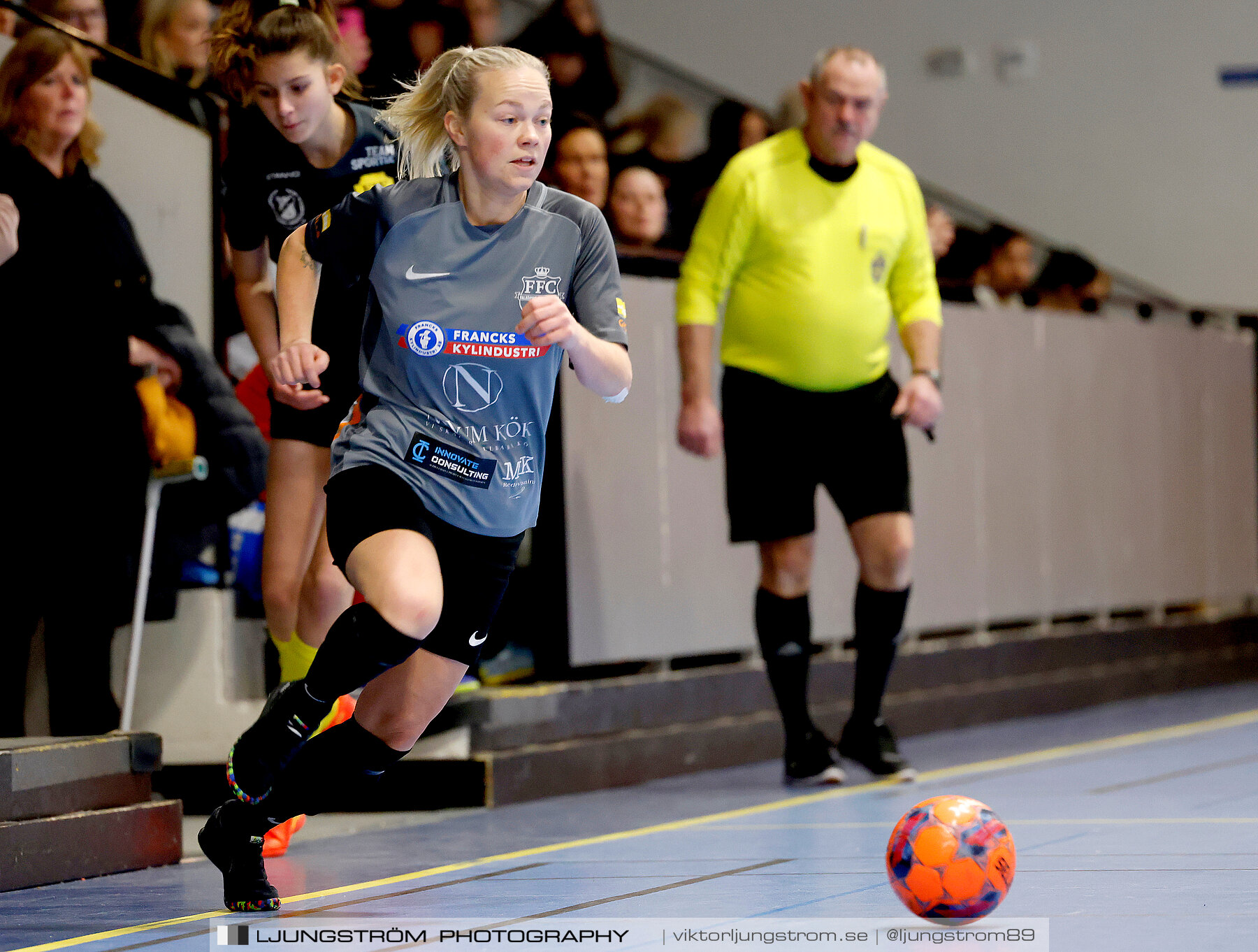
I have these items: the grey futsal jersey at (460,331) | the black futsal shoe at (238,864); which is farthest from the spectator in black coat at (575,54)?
the black futsal shoe at (238,864)

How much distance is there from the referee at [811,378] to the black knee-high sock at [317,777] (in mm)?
2185

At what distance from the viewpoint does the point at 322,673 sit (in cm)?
313

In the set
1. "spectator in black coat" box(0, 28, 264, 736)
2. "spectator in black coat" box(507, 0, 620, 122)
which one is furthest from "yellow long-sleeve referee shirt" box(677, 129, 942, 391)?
A: "spectator in black coat" box(507, 0, 620, 122)

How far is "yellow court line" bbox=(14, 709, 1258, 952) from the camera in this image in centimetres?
328

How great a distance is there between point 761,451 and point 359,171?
1.67 metres

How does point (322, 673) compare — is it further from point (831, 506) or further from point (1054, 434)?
point (1054, 434)

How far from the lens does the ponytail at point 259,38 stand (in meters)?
4.05

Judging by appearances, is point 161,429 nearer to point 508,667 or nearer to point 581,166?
point 508,667

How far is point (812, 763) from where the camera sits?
5355mm

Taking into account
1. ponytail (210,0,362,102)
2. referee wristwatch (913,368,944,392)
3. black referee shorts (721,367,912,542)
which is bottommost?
black referee shorts (721,367,912,542)

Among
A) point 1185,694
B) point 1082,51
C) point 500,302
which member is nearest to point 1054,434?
point 1185,694

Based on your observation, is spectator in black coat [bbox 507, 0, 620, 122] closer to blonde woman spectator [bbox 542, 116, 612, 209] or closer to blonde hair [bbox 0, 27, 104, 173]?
blonde woman spectator [bbox 542, 116, 612, 209]

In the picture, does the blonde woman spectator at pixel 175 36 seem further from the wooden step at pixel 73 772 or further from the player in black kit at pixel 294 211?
the wooden step at pixel 73 772

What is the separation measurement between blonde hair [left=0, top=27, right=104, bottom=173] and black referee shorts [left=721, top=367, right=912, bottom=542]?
2.14 m
